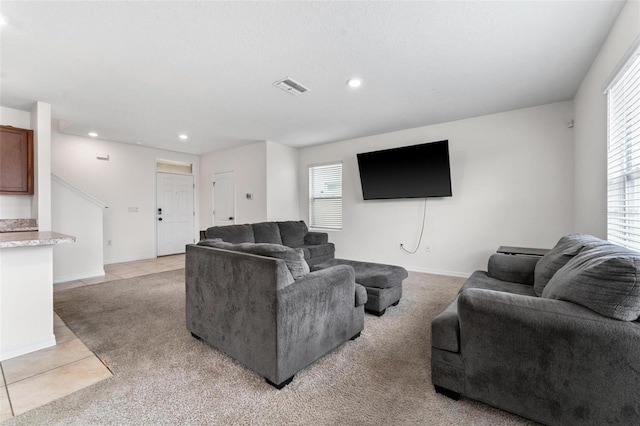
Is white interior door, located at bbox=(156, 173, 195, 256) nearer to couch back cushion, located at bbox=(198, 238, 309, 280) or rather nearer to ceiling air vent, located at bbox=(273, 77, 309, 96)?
ceiling air vent, located at bbox=(273, 77, 309, 96)

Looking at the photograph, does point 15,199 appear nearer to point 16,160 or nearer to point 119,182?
point 16,160

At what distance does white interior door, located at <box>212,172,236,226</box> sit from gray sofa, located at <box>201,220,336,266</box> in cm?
182

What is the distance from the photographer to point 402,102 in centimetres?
361

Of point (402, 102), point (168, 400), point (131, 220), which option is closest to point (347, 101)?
point (402, 102)

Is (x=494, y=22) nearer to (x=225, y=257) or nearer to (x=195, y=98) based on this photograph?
(x=225, y=257)

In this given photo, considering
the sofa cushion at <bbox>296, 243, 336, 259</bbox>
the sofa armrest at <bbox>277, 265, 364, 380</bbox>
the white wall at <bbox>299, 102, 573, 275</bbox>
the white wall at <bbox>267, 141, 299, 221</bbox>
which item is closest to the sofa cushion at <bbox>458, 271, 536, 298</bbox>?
the sofa armrest at <bbox>277, 265, 364, 380</bbox>

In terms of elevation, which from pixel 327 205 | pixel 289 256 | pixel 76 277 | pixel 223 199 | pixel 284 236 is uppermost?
pixel 223 199

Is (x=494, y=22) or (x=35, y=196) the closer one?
(x=494, y=22)

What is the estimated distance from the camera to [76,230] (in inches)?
173

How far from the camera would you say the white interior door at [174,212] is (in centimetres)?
641

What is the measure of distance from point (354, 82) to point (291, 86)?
2.36 feet

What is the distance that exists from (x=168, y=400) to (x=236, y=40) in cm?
262

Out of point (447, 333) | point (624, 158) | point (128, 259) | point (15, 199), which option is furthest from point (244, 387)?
point (128, 259)

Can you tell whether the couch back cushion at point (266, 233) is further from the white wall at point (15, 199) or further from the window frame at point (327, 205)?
the white wall at point (15, 199)
